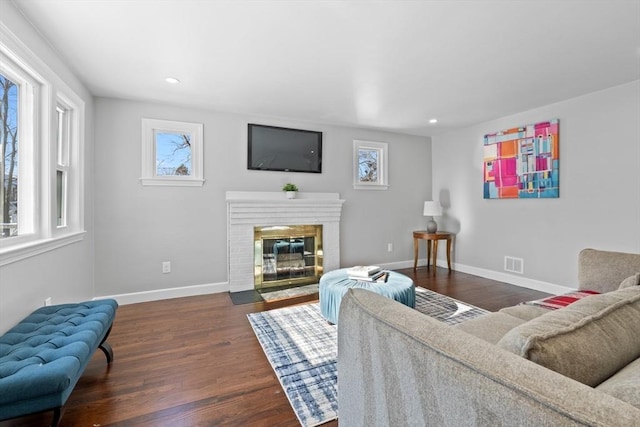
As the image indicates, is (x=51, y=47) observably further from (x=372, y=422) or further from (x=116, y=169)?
(x=372, y=422)

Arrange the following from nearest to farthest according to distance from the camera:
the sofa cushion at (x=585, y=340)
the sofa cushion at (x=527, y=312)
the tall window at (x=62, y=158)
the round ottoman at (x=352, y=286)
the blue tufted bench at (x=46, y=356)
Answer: the sofa cushion at (x=585, y=340) < the blue tufted bench at (x=46, y=356) < the sofa cushion at (x=527, y=312) < the round ottoman at (x=352, y=286) < the tall window at (x=62, y=158)

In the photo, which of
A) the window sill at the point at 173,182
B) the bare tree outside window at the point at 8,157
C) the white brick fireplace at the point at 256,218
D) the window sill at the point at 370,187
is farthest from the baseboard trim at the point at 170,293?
the window sill at the point at 370,187

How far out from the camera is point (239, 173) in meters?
3.87

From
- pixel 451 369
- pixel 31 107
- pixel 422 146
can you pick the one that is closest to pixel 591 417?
pixel 451 369

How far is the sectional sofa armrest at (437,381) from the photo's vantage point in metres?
0.49

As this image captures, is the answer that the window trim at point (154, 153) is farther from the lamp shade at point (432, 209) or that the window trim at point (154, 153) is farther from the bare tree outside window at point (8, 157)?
the lamp shade at point (432, 209)

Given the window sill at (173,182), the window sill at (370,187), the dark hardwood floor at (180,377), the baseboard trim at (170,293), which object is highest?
the window sill at (370,187)

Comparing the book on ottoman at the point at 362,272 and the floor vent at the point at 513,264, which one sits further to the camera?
the floor vent at the point at 513,264

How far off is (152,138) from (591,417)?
400cm

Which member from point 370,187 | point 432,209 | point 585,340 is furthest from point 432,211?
point 585,340

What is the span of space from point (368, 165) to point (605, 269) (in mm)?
3204

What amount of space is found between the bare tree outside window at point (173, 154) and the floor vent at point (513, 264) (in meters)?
4.37

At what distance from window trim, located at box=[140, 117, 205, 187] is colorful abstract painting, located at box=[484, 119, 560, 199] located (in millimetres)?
3939

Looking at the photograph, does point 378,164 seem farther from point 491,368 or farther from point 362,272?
point 491,368
